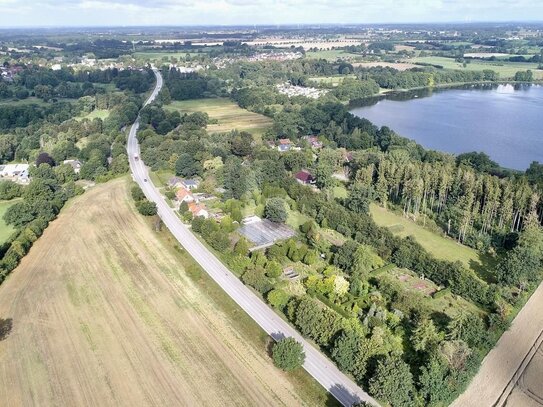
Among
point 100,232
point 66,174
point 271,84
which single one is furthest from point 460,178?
point 271,84

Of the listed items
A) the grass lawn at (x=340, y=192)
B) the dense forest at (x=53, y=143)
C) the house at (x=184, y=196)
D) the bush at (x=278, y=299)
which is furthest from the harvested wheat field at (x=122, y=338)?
the grass lawn at (x=340, y=192)

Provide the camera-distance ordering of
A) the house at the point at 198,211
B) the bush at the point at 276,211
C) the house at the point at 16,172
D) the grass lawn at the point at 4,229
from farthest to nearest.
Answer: the house at the point at 16,172
the house at the point at 198,211
the bush at the point at 276,211
the grass lawn at the point at 4,229

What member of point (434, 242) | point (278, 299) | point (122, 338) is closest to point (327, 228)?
point (434, 242)

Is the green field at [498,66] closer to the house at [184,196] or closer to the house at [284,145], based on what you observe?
the house at [284,145]

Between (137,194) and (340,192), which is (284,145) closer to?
(340,192)

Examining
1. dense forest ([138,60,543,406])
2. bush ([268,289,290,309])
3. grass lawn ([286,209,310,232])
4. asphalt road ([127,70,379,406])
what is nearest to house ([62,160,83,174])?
dense forest ([138,60,543,406])

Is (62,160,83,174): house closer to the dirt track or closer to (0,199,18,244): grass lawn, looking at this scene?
(0,199,18,244): grass lawn
